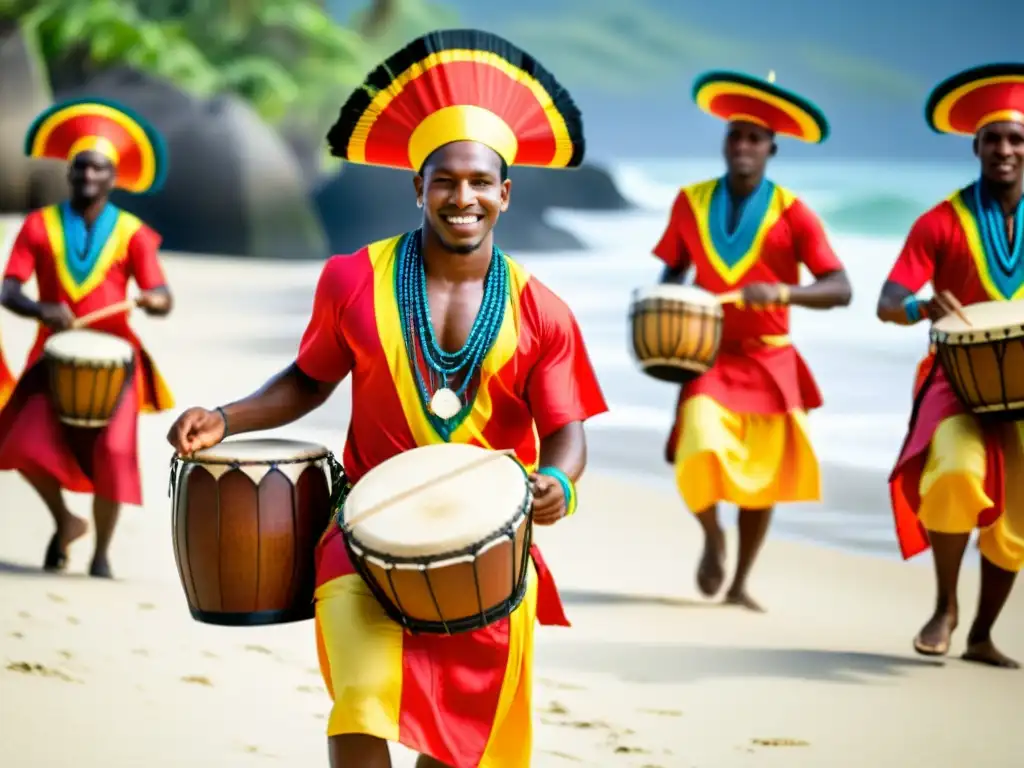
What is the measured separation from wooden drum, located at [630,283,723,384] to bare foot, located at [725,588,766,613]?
3.26 ft

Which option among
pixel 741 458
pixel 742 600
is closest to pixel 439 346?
pixel 741 458

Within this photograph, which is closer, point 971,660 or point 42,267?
point 971,660

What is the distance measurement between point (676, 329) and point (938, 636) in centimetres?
147

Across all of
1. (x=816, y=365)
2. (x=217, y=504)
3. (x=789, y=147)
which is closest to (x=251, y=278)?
(x=816, y=365)

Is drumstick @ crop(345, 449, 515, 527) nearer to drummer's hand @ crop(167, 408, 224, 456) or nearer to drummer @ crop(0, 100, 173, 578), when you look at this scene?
drummer's hand @ crop(167, 408, 224, 456)

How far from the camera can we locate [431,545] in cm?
362

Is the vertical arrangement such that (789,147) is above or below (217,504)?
above

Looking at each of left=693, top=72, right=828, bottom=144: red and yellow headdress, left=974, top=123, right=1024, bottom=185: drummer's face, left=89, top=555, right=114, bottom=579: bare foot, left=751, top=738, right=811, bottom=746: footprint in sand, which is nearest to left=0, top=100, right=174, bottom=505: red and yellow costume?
left=89, top=555, right=114, bottom=579: bare foot

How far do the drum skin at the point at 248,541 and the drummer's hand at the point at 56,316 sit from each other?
138 inches

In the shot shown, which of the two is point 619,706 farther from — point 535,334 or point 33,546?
point 33,546

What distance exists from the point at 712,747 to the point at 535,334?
1829 millimetres

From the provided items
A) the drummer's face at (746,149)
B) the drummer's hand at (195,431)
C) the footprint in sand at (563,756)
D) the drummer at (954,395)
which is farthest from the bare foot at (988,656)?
the drummer's hand at (195,431)

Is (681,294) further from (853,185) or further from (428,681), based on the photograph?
(853,185)

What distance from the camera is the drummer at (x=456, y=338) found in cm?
399
